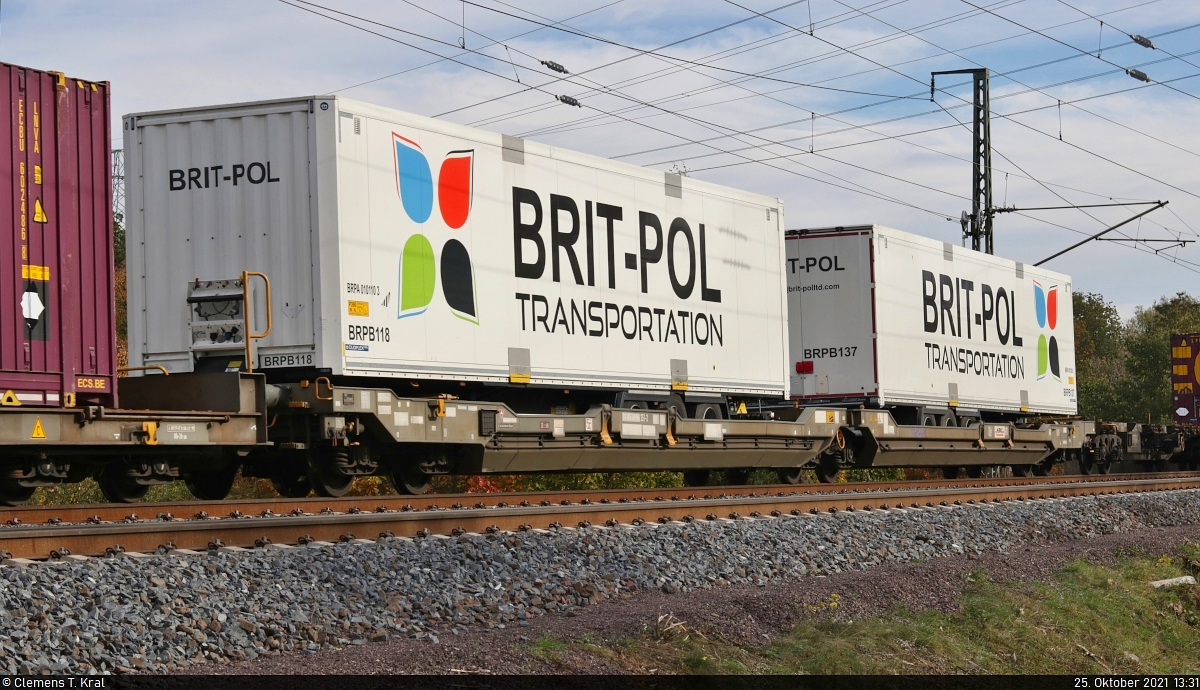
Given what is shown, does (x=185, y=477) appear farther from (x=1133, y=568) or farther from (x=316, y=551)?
(x=1133, y=568)

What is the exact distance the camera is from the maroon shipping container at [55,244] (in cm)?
931

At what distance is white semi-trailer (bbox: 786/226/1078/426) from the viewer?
1978 centimetres

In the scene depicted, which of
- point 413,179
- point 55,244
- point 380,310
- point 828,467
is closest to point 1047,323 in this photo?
point 828,467

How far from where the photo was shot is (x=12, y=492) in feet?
33.0

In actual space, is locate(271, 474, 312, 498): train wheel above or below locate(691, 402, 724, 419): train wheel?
below

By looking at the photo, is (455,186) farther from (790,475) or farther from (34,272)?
(790,475)

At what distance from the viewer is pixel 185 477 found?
499 inches

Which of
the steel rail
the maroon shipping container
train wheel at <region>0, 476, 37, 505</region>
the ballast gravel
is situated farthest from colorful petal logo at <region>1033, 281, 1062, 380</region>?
train wheel at <region>0, 476, 37, 505</region>

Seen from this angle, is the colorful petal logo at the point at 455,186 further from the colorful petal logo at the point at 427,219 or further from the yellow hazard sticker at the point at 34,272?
the yellow hazard sticker at the point at 34,272

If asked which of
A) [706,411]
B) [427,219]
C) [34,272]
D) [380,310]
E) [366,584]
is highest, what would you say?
[427,219]

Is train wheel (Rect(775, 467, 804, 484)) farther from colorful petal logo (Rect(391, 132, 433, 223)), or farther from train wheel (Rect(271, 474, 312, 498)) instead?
colorful petal logo (Rect(391, 132, 433, 223))

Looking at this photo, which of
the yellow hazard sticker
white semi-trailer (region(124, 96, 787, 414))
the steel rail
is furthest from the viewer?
white semi-trailer (region(124, 96, 787, 414))

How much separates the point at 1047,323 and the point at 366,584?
22.6 meters

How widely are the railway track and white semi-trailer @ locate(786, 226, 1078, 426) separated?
4.54 m
